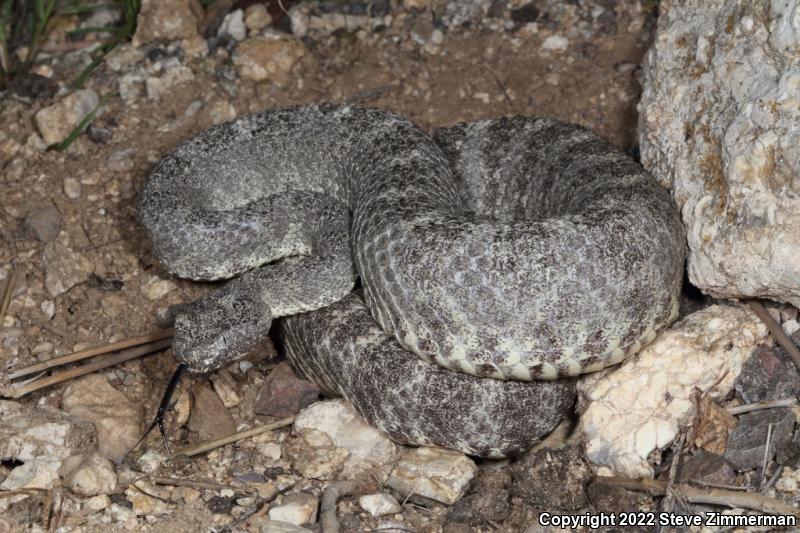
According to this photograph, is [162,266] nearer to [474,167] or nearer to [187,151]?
[187,151]

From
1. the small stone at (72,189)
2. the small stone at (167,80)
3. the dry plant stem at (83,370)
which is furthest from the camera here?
the small stone at (167,80)

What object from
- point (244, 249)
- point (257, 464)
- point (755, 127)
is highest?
point (755, 127)

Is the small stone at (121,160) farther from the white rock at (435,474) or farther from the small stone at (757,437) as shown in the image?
the small stone at (757,437)

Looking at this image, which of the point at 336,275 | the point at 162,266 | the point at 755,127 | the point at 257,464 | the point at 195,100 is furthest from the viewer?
the point at 195,100

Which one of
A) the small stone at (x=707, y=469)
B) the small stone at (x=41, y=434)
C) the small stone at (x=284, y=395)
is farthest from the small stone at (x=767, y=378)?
the small stone at (x=41, y=434)

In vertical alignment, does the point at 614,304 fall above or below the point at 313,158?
above

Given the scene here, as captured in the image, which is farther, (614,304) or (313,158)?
(313,158)

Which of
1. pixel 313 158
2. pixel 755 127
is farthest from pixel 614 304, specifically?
pixel 313 158
